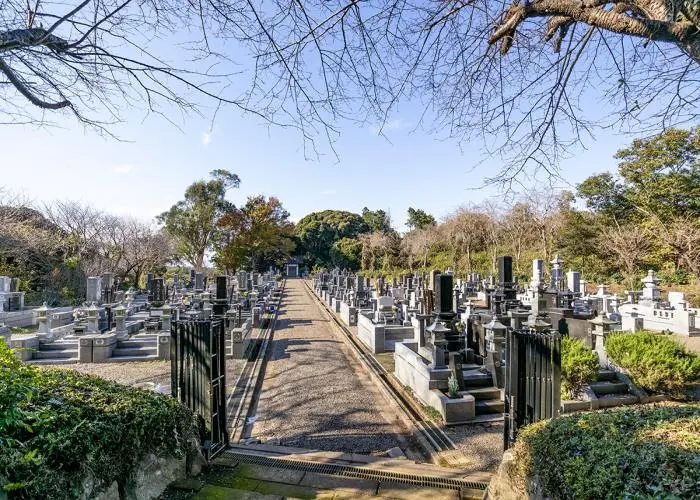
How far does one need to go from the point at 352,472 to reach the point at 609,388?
541cm

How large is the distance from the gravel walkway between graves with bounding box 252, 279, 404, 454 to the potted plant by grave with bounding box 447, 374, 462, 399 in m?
1.10

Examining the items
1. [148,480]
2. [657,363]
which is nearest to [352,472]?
[148,480]

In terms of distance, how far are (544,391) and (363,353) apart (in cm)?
666

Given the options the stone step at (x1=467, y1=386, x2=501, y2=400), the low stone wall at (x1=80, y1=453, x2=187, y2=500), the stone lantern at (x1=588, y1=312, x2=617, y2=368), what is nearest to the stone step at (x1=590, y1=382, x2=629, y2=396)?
the stone lantern at (x1=588, y1=312, x2=617, y2=368)

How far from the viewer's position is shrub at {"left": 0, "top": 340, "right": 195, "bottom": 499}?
2.04 metres

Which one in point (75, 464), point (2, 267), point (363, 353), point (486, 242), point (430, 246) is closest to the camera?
point (75, 464)

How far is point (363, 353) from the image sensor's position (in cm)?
1047

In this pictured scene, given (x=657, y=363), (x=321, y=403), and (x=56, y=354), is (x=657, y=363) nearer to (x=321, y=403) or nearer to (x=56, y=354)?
(x=321, y=403)

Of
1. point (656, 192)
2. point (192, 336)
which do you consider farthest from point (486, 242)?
point (192, 336)

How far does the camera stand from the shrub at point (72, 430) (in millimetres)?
2035

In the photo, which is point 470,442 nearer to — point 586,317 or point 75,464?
point 75,464

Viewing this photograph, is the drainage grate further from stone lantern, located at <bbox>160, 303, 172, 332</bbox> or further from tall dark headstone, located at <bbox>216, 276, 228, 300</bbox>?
tall dark headstone, located at <bbox>216, 276, 228, 300</bbox>

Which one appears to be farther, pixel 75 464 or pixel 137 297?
pixel 137 297

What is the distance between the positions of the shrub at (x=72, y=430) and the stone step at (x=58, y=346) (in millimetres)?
8464
